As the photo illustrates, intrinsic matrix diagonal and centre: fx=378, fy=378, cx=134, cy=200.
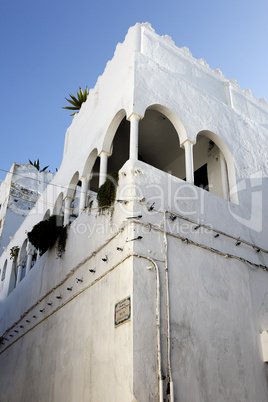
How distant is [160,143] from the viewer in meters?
11.7

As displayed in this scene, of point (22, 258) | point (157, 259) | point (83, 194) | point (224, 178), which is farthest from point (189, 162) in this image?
point (22, 258)

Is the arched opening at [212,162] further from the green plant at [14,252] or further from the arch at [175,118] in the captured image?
the green plant at [14,252]

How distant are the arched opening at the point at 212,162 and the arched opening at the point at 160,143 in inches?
31.2

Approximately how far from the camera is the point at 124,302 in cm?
629

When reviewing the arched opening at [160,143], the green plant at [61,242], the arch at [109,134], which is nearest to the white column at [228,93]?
the arched opening at [160,143]

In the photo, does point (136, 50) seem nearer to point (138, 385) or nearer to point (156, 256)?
point (156, 256)

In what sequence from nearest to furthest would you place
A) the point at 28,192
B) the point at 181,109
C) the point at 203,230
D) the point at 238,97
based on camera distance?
the point at 203,230, the point at 181,109, the point at 238,97, the point at 28,192

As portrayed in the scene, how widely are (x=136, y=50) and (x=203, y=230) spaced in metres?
4.85

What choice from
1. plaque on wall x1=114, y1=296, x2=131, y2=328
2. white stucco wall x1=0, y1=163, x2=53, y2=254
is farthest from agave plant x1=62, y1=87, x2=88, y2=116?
plaque on wall x1=114, y1=296, x2=131, y2=328

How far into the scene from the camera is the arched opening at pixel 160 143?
35.3 feet

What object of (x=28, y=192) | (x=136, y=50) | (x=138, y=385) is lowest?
(x=138, y=385)

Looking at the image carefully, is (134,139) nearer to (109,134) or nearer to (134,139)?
(134,139)

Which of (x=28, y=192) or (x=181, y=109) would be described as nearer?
(x=181, y=109)

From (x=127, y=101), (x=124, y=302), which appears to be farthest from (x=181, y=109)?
(x=124, y=302)
